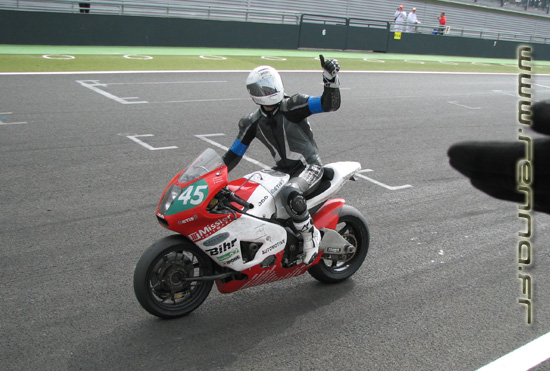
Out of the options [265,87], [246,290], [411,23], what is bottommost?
[246,290]

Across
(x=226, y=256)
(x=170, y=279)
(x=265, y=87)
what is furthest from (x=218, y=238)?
(x=265, y=87)

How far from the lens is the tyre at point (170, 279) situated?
4.68 m

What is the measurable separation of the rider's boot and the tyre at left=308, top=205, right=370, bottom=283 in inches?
16.7

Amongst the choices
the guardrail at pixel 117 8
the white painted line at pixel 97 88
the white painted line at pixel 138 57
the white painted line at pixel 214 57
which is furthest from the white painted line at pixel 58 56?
the white painted line at pixel 214 57

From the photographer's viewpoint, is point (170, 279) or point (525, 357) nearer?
point (525, 357)

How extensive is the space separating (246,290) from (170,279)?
1032 millimetres

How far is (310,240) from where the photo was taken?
5.29m

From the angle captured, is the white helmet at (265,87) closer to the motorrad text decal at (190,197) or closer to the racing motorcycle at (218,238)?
the racing motorcycle at (218,238)

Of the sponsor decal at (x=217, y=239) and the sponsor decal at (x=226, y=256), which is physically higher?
the sponsor decal at (x=217, y=239)

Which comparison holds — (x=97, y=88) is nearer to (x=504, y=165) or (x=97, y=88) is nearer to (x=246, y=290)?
(x=246, y=290)

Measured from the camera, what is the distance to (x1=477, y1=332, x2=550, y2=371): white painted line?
14.7 ft

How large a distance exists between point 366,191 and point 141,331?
4.73 meters

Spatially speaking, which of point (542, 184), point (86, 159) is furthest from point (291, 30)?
point (542, 184)

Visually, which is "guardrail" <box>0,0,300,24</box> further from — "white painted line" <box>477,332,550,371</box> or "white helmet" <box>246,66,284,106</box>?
"white painted line" <box>477,332,550,371</box>
